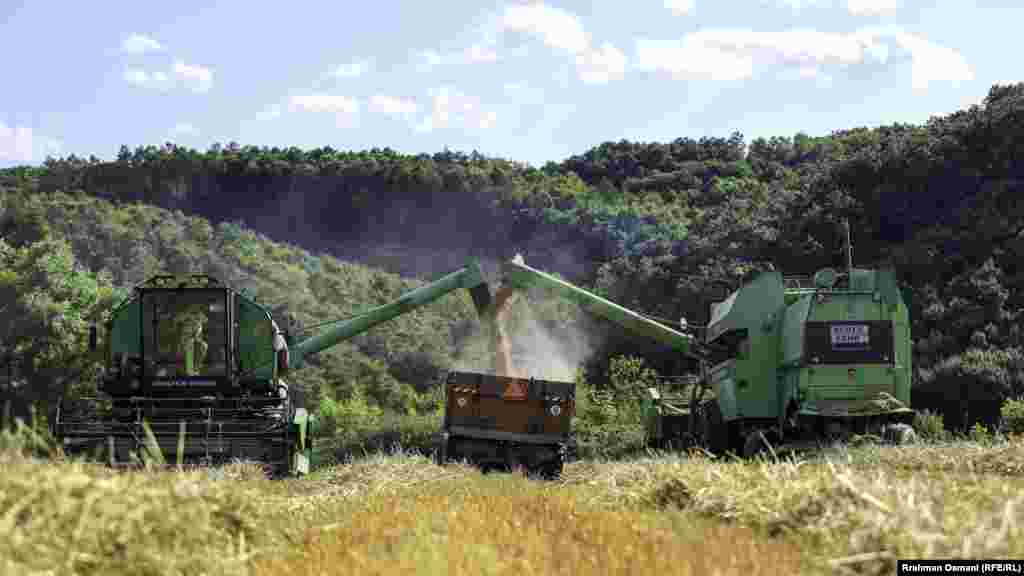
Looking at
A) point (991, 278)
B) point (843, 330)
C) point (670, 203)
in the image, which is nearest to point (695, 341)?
point (843, 330)

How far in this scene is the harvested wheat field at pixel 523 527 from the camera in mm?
8016

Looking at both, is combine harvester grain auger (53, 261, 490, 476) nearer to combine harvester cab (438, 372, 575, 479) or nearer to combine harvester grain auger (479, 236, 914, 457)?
combine harvester cab (438, 372, 575, 479)

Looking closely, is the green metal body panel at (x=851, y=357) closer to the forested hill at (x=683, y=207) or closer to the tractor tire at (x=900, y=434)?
the tractor tire at (x=900, y=434)

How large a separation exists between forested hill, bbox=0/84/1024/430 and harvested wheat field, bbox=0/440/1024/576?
56.0 feet

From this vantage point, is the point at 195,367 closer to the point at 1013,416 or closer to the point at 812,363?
the point at 812,363

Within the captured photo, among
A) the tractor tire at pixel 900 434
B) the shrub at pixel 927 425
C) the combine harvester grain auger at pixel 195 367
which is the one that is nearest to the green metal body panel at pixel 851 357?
the tractor tire at pixel 900 434

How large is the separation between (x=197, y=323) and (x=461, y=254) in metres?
78.7

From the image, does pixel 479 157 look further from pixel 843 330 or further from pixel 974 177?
pixel 843 330

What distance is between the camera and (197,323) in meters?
24.0

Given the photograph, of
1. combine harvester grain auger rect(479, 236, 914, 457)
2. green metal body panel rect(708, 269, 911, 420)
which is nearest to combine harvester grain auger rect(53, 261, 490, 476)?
combine harvester grain auger rect(479, 236, 914, 457)

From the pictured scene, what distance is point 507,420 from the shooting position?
81.7 feet

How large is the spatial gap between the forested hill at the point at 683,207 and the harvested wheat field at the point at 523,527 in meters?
17.1

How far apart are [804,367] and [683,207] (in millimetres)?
62976

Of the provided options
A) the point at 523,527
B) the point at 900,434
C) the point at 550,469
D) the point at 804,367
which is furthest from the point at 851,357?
the point at 523,527
